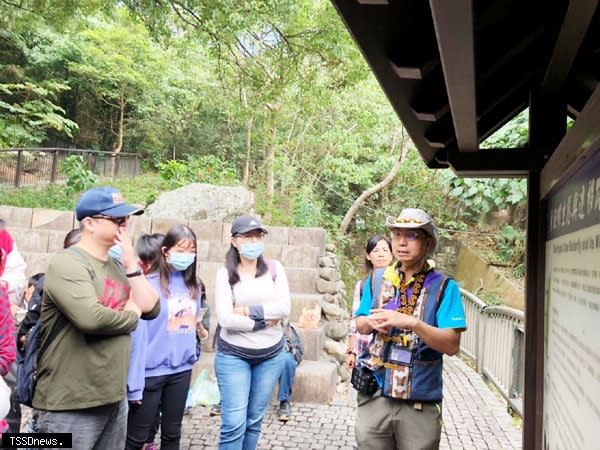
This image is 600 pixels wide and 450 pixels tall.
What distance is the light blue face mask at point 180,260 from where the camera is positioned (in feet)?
11.2

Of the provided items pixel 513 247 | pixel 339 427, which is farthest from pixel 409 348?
pixel 513 247

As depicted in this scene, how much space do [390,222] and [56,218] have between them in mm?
7310

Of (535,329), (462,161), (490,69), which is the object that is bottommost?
(535,329)

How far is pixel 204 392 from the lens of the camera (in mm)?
5176

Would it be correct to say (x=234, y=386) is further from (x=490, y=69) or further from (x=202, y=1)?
(x=202, y=1)

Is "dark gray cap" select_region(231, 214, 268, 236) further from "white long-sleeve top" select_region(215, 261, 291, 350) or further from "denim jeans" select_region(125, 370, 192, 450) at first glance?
"denim jeans" select_region(125, 370, 192, 450)

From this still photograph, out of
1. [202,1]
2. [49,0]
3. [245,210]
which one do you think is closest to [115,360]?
[202,1]

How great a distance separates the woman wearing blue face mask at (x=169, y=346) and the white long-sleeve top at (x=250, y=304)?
0.75 ft

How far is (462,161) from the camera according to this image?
2.65 meters

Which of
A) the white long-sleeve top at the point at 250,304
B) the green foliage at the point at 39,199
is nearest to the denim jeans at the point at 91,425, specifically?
the white long-sleeve top at the point at 250,304

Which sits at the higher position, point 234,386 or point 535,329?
point 535,329

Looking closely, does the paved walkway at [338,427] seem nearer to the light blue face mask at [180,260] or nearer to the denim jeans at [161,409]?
the denim jeans at [161,409]

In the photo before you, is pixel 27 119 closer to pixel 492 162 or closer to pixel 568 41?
pixel 492 162

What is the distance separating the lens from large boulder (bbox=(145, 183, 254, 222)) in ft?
31.0
